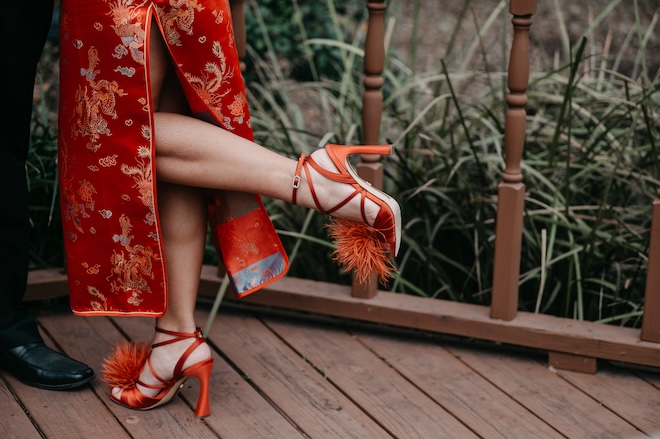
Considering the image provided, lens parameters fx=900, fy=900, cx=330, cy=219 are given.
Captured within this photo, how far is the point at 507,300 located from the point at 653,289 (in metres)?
0.34

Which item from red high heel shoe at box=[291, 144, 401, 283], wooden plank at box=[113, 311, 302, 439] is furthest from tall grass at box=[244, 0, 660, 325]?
red high heel shoe at box=[291, 144, 401, 283]

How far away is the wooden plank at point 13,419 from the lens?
1.84 metres

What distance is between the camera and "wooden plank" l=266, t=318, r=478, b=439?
75.3 inches

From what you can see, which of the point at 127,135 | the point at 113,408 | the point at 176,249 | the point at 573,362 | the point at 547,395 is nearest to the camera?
the point at 127,135

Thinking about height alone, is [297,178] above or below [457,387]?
above

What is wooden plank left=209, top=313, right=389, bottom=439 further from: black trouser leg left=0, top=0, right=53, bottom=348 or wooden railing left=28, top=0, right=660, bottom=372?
black trouser leg left=0, top=0, right=53, bottom=348

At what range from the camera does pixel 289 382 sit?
2.09 metres

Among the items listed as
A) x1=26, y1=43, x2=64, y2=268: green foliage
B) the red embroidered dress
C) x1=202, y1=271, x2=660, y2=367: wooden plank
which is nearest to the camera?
the red embroidered dress

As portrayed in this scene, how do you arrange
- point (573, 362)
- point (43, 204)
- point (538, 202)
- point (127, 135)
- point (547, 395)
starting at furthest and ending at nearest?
point (43, 204) → point (538, 202) → point (573, 362) → point (547, 395) → point (127, 135)

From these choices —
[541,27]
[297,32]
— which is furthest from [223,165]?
[541,27]

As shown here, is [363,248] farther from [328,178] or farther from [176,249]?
[176,249]

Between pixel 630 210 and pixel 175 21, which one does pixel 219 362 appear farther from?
pixel 630 210

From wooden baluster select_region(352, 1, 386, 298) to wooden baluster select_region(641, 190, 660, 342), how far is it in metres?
0.66

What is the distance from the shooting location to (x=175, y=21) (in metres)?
1.66
